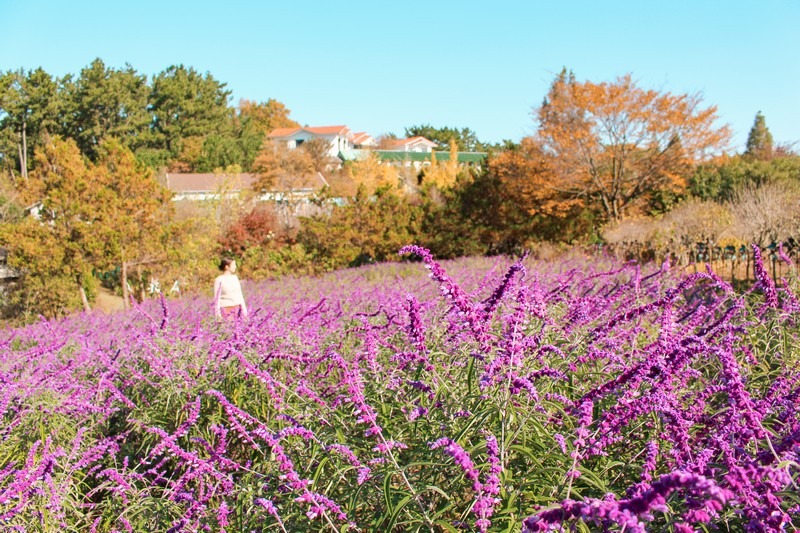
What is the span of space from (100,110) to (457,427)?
193 feet

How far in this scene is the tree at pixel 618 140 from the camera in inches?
745

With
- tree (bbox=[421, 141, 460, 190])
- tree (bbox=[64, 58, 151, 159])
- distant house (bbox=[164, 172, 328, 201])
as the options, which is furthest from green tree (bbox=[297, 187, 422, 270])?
tree (bbox=[64, 58, 151, 159])

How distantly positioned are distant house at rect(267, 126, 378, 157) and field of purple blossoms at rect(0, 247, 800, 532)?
74426mm

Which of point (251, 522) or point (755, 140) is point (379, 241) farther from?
point (755, 140)

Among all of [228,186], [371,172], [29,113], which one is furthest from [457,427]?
[29,113]

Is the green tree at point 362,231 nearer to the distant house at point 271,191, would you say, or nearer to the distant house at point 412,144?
the distant house at point 271,191

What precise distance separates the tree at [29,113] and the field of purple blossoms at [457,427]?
53.0m

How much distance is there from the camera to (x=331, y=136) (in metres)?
83.6

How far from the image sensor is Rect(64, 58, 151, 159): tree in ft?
170

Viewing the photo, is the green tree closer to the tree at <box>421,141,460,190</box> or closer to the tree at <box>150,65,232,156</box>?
the tree at <box>421,141,460,190</box>

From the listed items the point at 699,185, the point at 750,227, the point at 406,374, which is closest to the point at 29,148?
the point at 699,185

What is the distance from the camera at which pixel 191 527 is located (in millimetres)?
2664

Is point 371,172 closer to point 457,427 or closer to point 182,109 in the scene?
point 182,109

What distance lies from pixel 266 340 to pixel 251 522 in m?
2.15
